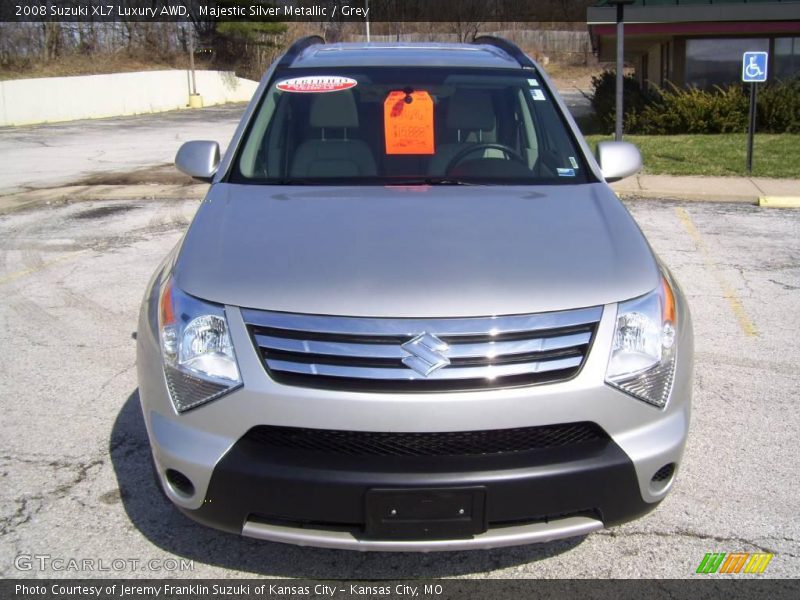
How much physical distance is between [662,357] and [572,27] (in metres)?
63.4

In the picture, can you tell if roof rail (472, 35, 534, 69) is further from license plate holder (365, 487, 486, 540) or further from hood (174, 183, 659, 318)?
license plate holder (365, 487, 486, 540)

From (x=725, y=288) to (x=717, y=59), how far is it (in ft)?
52.7

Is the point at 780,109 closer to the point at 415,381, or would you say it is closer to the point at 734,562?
the point at 734,562

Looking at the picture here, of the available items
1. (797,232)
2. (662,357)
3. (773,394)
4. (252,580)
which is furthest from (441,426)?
(797,232)

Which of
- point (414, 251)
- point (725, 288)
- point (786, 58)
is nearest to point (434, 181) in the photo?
point (414, 251)

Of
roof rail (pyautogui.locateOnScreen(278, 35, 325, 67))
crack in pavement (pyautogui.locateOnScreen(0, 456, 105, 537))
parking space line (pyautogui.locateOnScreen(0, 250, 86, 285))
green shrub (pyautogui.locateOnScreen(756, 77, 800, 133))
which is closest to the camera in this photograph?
crack in pavement (pyautogui.locateOnScreen(0, 456, 105, 537))

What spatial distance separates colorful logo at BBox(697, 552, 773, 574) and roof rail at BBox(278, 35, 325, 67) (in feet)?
9.86

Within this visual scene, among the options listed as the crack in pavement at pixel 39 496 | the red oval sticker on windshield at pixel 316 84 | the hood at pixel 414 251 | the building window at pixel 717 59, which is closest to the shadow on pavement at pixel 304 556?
the crack in pavement at pixel 39 496

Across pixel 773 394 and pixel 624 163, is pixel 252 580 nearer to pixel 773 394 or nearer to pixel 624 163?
pixel 624 163

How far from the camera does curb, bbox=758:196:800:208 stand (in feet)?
34.1

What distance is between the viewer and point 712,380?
4680 mm

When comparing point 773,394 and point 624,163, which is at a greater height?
point 624,163

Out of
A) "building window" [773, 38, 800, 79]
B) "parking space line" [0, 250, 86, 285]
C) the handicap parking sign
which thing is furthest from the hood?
"building window" [773, 38, 800, 79]

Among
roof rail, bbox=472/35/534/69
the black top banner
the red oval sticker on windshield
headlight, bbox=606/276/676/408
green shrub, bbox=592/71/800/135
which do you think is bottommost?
green shrub, bbox=592/71/800/135
